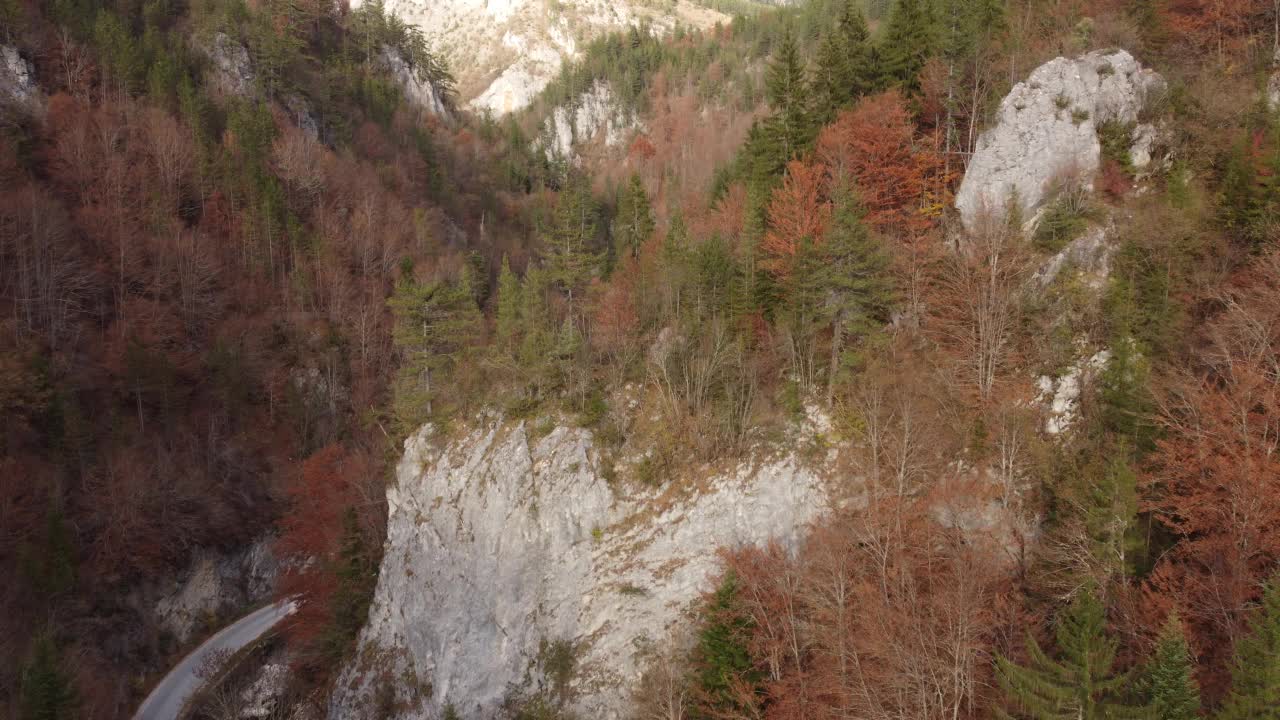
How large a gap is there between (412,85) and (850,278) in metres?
104

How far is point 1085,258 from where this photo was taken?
25422 millimetres

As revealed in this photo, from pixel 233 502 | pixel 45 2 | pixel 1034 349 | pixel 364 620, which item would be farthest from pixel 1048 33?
pixel 45 2

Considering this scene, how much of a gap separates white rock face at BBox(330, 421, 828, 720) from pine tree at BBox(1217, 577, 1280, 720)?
1187 centimetres

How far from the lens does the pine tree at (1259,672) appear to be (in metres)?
12.9

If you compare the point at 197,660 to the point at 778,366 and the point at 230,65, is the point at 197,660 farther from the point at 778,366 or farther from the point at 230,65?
the point at 230,65

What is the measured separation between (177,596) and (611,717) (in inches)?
1316

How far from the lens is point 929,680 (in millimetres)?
18125

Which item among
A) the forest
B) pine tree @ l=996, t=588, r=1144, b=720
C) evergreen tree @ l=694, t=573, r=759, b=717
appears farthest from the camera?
evergreen tree @ l=694, t=573, r=759, b=717

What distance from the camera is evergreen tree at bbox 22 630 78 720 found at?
23.3m

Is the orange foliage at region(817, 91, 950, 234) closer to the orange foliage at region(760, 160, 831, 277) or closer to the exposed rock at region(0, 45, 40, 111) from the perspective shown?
the orange foliage at region(760, 160, 831, 277)

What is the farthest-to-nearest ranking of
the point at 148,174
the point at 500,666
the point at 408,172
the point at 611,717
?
the point at 408,172 < the point at 148,174 < the point at 500,666 < the point at 611,717

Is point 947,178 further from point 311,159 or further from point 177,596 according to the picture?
point 311,159

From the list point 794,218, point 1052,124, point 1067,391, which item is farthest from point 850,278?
point 1052,124

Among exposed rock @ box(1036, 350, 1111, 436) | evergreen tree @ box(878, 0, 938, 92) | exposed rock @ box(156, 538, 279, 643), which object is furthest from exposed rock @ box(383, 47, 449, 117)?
exposed rock @ box(1036, 350, 1111, 436)
